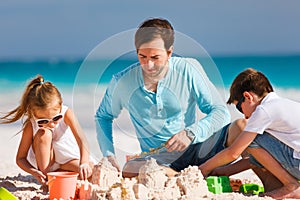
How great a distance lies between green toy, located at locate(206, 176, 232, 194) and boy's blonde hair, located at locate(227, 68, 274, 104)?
0.96 feet

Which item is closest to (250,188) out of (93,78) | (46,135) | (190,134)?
(190,134)

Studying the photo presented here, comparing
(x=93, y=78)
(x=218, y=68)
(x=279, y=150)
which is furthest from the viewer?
(x=218, y=68)

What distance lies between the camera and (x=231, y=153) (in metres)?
1.95

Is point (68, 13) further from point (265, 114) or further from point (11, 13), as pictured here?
point (265, 114)

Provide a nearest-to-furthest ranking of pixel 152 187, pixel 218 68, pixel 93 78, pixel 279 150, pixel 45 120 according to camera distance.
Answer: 1. pixel 152 187
2. pixel 279 150
3. pixel 93 78
4. pixel 45 120
5. pixel 218 68

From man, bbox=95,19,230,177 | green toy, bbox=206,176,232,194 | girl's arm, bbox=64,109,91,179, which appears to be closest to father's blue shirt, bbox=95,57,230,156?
man, bbox=95,19,230,177

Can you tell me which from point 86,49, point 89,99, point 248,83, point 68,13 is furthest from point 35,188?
point 68,13

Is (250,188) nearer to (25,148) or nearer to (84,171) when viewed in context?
(84,171)

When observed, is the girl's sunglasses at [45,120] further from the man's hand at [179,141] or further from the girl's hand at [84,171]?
the man's hand at [179,141]

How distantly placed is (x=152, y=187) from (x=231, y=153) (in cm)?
34

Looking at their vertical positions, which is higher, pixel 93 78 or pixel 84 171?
pixel 93 78

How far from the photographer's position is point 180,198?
1732 millimetres

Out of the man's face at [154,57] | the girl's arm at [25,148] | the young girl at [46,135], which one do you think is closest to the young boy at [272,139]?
the man's face at [154,57]

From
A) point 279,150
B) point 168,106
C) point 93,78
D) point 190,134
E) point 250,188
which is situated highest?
point 93,78
